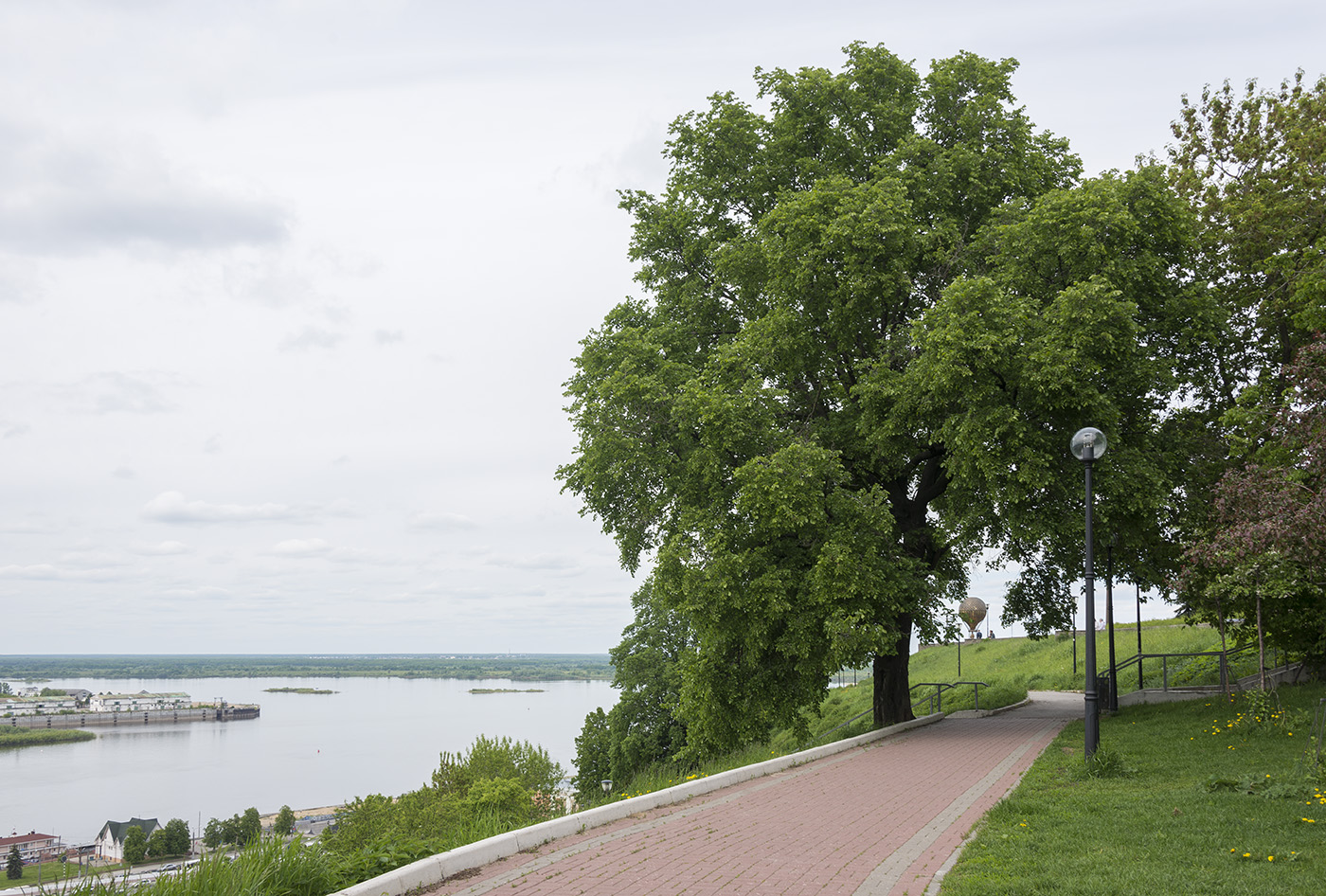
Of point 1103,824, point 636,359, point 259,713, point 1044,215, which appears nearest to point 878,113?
point 1044,215

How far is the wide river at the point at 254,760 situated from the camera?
55562 mm

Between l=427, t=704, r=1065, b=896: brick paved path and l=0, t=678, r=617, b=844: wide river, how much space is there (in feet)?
102

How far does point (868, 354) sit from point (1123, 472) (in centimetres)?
564

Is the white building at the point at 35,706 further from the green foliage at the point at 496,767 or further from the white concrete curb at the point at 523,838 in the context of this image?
the white concrete curb at the point at 523,838

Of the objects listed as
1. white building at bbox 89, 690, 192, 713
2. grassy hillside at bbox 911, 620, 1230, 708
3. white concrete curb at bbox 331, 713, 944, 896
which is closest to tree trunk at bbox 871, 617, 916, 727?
grassy hillside at bbox 911, 620, 1230, 708

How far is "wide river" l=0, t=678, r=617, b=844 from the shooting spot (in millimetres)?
55562

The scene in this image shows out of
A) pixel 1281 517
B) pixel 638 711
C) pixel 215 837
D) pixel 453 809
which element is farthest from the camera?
pixel 638 711

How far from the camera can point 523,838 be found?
316 inches

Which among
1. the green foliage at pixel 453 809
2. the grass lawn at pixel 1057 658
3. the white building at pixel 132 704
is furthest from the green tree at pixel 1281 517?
the white building at pixel 132 704

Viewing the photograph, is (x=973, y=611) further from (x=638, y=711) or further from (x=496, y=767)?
(x=496, y=767)

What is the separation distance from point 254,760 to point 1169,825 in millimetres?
84692

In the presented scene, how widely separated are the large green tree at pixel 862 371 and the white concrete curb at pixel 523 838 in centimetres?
487

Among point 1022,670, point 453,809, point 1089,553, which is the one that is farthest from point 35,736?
point 1089,553

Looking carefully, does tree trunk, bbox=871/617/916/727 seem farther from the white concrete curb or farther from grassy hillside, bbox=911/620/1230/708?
the white concrete curb
